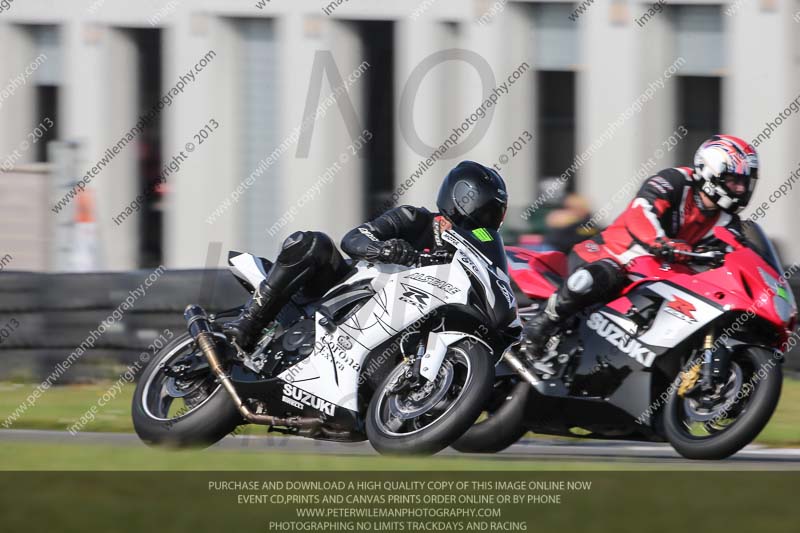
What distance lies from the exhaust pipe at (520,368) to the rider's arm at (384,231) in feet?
2.33

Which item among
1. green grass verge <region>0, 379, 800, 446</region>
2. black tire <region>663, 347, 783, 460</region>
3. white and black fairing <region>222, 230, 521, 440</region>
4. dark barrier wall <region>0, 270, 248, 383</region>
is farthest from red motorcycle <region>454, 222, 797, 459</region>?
dark barrier wall <region>0, 270, 248, 383</region>

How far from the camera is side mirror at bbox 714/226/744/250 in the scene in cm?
718

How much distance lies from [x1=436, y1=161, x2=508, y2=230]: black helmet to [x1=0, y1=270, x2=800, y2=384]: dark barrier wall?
11.4 ft

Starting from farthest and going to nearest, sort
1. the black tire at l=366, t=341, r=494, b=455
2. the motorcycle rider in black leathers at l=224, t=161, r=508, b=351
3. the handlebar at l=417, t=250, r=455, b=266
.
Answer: the motorcycle rider in black leathers at l=224, t=161, r=508, b=351 → the handlebar at l=417, t=250, r=455, b=266 → the black tire at l=366, t=341, r=494, b=455

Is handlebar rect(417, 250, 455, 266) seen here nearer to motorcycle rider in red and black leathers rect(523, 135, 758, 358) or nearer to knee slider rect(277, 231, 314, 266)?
knee slider rect(277, 231, 314, 266)

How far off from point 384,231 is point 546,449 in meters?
1.65

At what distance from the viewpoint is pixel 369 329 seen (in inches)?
275

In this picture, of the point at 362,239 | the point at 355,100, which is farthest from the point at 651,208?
the point at 355,100

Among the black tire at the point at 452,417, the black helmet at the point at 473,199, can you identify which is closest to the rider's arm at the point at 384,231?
the black helmet at the point at 473,199

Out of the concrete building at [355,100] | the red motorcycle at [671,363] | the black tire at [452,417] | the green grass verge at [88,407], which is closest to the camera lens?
the black tire at [452,417]

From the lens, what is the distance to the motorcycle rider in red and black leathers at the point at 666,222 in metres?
7.30

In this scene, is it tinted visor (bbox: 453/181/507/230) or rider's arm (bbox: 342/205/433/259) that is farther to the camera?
tinted visor (bbox: 453/181/507/230)

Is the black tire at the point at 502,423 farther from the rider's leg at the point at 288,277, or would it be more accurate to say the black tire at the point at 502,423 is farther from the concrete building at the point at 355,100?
the concrete building at the point at 355,100
